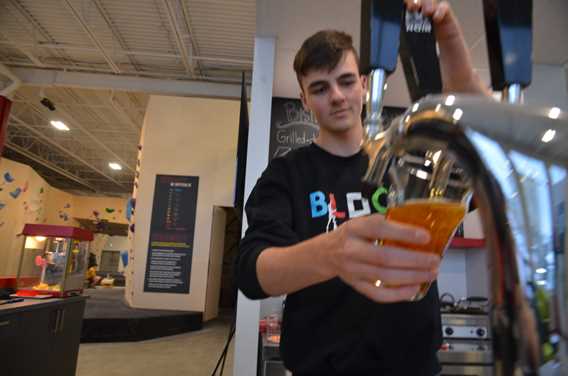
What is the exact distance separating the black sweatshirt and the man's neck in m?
0.06

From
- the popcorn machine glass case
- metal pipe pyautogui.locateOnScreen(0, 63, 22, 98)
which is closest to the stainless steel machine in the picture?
the popcorn machine glass case

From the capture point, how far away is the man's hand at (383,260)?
10.0 inches

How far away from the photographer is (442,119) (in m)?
0.21

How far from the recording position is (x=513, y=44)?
35 centimetres

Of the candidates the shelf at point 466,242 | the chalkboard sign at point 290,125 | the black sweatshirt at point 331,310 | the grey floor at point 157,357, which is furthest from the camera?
the grey floor at point 157,357

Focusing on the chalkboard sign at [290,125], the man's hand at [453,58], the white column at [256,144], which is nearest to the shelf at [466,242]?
the chalkboard sign at [290,125]

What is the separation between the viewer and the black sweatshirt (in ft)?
2.08

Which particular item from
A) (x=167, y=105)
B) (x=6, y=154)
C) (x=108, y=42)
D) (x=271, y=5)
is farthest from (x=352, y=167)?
(x=6, y=154)

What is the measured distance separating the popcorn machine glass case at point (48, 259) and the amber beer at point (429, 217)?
3.02 m

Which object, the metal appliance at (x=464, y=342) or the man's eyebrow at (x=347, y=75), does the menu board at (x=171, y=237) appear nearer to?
the metal appliance at (x=464, y=342)

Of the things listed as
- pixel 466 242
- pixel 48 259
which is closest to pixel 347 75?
pixel 466 242

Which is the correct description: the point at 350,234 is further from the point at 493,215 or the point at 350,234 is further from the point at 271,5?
the point at 271,5

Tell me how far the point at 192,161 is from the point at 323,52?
5791 millimetres

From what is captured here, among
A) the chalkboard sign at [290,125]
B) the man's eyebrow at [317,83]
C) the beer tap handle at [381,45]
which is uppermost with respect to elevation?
the chalkboard sign at [290,125]
